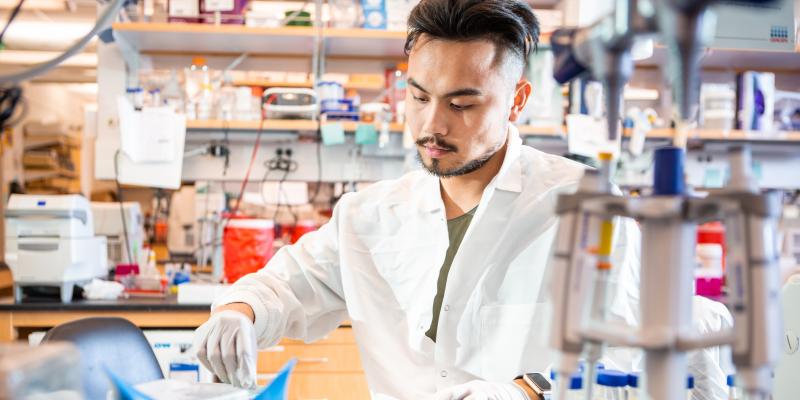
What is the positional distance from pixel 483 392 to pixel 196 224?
106 inches

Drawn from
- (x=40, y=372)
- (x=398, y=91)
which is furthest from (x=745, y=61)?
(x=40, y=372)

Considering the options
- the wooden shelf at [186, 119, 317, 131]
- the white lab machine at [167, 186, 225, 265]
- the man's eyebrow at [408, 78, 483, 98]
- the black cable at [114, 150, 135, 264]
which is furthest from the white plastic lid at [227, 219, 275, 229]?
the man's eyebrow at [408, 78, 483, 98]

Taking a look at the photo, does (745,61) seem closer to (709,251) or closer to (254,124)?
(709,251)

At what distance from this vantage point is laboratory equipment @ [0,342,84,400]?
1.63 feet

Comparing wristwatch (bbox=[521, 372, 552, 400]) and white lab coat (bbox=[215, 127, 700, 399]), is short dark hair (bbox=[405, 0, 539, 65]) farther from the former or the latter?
wristwatch (bbox=[521, 372, 552, 400])

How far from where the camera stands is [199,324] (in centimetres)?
254

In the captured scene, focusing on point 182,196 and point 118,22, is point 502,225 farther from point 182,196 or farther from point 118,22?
point 182,196

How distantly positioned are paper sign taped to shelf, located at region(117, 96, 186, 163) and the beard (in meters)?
1.85

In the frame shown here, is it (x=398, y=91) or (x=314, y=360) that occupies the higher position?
(x=398, y=91)

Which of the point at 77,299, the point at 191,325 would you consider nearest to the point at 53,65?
the point at 191,325

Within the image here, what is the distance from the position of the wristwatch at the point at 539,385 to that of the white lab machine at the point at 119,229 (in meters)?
2.58

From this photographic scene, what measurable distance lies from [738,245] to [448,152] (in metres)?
0.86

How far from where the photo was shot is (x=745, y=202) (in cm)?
57

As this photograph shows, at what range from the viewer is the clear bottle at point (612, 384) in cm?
80
